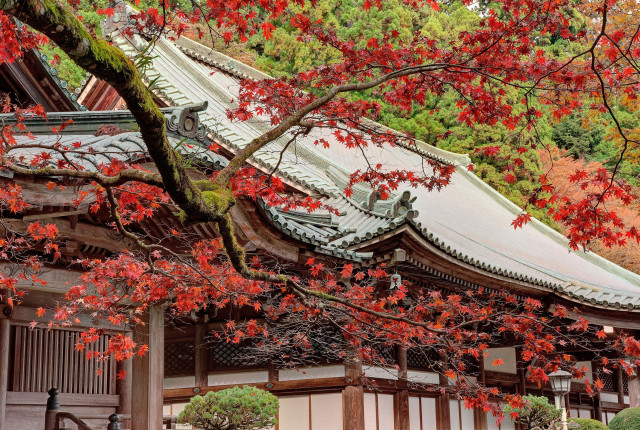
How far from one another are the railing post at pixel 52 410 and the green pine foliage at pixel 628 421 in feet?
40.6

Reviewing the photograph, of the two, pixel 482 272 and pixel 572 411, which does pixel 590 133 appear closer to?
pixel 572 411

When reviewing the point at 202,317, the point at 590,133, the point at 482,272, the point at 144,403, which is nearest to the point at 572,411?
the point at 482,272

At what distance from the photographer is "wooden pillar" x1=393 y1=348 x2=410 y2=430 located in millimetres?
13117

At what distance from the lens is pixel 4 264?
7.10 m

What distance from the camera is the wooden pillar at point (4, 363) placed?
7082mm

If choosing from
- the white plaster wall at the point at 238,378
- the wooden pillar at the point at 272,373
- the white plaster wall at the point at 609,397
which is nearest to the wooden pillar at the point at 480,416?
the wooden pillar at the point at 272,373

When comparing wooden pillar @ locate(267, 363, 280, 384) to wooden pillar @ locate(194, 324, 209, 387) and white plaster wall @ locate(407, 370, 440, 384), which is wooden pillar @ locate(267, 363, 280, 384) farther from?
white plaster wall @ locate(407, 370, 440, 384)

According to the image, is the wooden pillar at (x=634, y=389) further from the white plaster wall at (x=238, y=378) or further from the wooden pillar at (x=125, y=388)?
the wooden pillar at (x=125, y=388)

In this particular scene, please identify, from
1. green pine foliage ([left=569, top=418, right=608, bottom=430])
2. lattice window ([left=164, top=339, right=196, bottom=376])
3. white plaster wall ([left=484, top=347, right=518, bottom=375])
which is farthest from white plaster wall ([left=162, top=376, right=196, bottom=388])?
green pine foliage ([left=569, top=418, right=608, bottom=430])

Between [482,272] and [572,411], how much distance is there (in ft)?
26.5

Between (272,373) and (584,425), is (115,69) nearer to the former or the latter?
(272,373)

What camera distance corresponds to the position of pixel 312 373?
12117mm

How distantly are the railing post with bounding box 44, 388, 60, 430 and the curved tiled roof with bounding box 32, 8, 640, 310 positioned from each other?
8.49ft

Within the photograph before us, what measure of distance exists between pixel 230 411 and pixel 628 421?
32.2 feet
